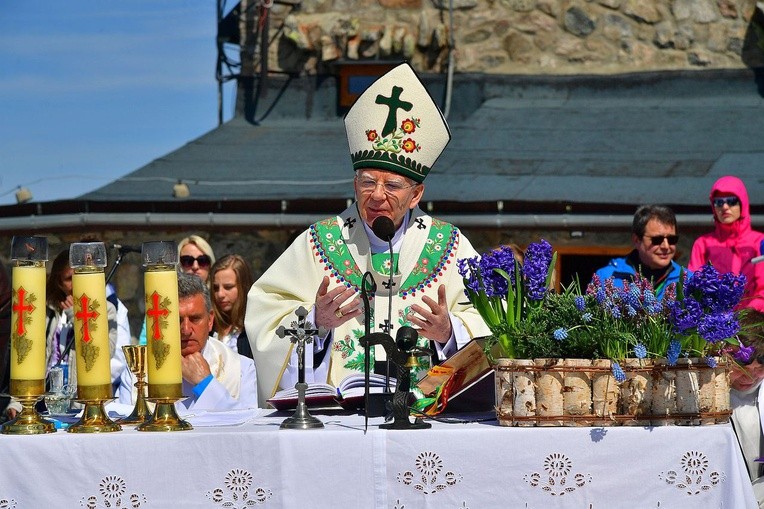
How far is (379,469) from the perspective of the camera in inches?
164

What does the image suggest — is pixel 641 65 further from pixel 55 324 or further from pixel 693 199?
pixel 55 324

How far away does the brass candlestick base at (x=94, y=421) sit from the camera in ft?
14.1

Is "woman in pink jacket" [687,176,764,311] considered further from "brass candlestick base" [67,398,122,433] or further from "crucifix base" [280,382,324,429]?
"brass candlestick base" [67,398,122,433]

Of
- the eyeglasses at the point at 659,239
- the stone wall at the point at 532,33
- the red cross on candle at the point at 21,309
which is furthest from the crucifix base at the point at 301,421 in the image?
the stone wall at the point at 532,33

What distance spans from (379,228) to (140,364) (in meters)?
0.84

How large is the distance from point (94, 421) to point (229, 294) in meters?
3.05

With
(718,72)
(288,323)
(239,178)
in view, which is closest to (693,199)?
(718,72)

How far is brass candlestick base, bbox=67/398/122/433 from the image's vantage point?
4.29 m

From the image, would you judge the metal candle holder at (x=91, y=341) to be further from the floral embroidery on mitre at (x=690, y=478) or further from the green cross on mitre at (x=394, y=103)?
the floral embroidery on mitre at (x=690, y=478)

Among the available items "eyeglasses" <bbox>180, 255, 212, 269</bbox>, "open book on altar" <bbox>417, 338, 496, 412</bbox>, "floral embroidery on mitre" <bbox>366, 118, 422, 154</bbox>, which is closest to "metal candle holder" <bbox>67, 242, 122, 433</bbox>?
"open book on altar" <bbox>417, 338, 496, 412</bbox>

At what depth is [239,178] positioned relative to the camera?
1199 cm

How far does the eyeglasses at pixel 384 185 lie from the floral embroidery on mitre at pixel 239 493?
4.54 ft

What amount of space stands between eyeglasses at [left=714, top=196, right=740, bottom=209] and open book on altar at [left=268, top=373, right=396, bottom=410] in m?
3.46

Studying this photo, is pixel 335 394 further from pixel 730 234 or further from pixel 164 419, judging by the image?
pixel 730 234
